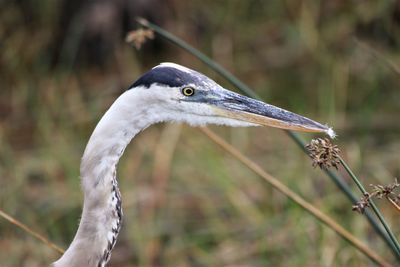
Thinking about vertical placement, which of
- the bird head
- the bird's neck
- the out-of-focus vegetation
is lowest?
the bird's neck

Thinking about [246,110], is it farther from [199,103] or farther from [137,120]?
[137,120]

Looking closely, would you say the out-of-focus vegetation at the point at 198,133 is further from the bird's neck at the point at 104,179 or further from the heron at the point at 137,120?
the bird's neck at the point at 104,179

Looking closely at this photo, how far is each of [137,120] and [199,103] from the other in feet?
0.49

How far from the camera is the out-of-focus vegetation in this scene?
354cm

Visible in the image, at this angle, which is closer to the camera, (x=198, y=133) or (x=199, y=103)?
(x=199, y=103)

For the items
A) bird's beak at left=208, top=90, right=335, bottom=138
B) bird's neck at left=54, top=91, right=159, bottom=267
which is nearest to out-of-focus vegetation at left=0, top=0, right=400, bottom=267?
bird's beak at left=208, top=90, right=335, bottom=138

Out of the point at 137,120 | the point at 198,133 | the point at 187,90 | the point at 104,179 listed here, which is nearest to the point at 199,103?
the point at 187,90

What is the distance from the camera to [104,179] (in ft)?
6.70

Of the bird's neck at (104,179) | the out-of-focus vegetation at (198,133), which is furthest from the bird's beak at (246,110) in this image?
the out-of-focus vegetation at (198,133)

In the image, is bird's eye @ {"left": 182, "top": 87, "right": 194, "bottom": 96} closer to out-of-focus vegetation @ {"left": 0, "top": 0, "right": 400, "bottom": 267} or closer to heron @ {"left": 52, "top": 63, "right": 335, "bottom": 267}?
heron @ {"left": 52, "top": 63, "right": 335, "bottom": 267}

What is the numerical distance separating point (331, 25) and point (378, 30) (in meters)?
0.24

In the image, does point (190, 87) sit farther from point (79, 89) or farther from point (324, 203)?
point (79, 89)

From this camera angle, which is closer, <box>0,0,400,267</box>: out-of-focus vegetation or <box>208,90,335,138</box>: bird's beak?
<box>208,90,335,138</box>: bird's beak

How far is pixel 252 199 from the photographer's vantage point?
3.79m
